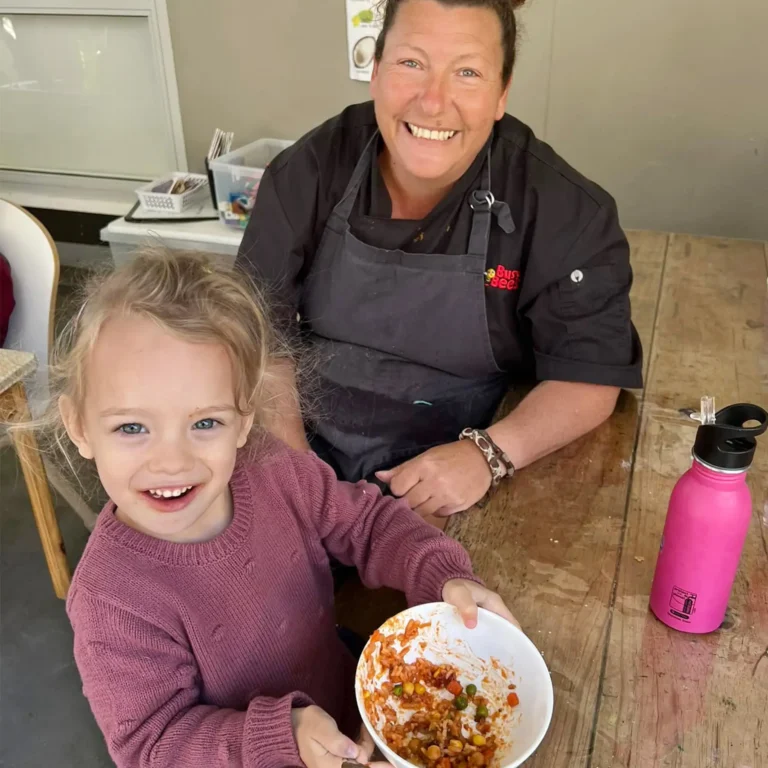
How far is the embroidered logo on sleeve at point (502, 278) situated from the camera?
4.21ft

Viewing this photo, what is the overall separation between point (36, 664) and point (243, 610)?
3.85 ft

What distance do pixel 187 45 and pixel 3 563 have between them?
190 centimetres

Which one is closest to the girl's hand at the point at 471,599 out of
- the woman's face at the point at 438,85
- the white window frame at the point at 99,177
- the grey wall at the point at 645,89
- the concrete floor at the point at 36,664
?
the woman's face at the point at 438,85

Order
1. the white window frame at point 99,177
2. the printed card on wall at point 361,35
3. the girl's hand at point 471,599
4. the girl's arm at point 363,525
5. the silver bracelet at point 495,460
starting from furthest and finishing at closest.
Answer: the white window frame at point 99,177 < the printed card on wall at point 361,35 < the silver bracelet at point 495,460 < the girl's arm at point 363,525 < the girl's hand at point 471,599

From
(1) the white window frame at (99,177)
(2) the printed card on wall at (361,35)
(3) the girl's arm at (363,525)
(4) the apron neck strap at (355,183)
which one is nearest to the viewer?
(3) the girl's arm at (363,525)

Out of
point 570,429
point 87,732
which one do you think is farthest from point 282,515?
point 87,732

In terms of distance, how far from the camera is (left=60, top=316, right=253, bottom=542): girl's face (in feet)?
2.75

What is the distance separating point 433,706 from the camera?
0.84m

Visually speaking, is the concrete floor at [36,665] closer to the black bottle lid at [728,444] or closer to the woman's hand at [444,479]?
the woman's hand at [444,479]

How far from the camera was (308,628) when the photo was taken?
102 cm

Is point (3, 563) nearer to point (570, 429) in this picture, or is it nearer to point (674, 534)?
point (570, 429)

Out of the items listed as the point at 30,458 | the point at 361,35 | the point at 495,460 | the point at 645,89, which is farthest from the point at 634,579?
the point at 361,35

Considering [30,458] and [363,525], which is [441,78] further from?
[30,458]

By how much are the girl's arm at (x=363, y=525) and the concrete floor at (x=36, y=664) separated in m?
0.69
